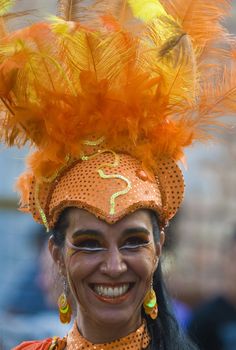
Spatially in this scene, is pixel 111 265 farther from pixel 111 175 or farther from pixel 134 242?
pixel 111 175

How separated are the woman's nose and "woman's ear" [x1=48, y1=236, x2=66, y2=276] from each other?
0.95ft

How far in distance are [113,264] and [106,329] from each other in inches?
11.9

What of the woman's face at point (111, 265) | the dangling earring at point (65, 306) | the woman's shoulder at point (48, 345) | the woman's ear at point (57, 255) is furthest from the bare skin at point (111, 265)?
the woman's shoulder at point (48, 345)

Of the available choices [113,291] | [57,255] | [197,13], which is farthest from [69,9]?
[113,291]

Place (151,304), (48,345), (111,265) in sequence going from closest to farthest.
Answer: (111,265)
(151,304)
(48,345)

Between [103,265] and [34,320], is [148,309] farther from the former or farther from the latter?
[34,320]

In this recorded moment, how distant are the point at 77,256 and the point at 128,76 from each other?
72cm

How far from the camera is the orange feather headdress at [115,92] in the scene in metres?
3.74

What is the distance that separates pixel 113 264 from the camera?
3.61 meters

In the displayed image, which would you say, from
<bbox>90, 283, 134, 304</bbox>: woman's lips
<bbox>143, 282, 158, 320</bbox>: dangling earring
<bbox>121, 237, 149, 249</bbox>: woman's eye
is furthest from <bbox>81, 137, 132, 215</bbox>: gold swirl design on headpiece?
<bbox>143, 282, 158, 320</bbox>: dangling earring

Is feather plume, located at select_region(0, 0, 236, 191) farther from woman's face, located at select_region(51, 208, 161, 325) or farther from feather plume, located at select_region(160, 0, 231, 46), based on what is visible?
woman's face, located at select_region(51, 208, 161, 325)

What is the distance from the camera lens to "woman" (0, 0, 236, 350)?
144 inches

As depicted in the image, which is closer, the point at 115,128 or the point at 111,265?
the point at 111,265

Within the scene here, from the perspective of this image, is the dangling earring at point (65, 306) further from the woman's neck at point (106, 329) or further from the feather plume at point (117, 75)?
the feather plume at point (117, 75)
